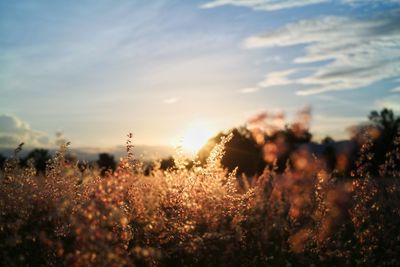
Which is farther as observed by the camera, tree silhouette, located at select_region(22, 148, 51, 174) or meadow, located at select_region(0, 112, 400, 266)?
tree silhouette, located at select_region(22, 148, 51, 174)

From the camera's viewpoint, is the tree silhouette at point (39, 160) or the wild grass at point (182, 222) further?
the tree silhouette at point (39, 160)

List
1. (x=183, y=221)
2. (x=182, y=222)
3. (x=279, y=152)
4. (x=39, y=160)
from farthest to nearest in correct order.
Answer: (x=279, y=152) < (x=39, y=160) < (x=183, y=221) < (x=182, y=222)

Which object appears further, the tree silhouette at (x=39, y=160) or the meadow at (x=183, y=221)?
the tree silhouette at (x=39, y=160)

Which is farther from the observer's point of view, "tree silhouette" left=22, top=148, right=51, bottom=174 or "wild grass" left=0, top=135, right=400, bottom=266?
"tree silhouette" left=22, top=148, right=51, bottom=174

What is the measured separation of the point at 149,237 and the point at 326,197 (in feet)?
10.5

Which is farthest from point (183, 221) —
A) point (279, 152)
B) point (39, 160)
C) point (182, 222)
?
point (279, 152)

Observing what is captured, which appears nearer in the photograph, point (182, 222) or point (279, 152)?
point (182, 222)

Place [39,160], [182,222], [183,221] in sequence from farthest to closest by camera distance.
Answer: [39,160], [183,221], [182,222]

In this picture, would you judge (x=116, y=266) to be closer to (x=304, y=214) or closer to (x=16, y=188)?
(x=16, y=188)

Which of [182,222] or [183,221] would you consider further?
[183,221]

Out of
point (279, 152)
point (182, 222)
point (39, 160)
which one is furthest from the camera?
point (279, 152)

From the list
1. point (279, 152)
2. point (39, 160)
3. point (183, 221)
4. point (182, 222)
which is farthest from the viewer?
point (279, 152)

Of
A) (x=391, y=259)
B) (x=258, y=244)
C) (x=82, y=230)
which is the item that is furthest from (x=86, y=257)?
(x=391, y=259)

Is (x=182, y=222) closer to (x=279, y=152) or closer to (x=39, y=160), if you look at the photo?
(x=39, y=160)
